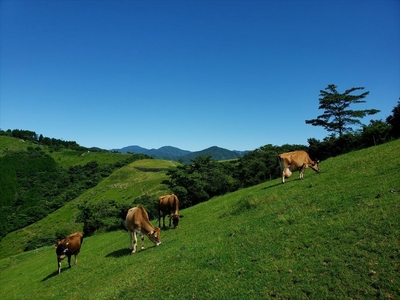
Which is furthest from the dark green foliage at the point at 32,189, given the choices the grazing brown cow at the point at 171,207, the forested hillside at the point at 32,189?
the grazing brown cow at the point at 171,207

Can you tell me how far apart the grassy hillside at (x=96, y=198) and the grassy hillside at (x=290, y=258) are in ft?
269

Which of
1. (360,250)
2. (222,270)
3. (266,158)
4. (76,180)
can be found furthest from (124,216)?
(76,180)

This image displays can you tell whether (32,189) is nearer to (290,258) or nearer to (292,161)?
(292,161)

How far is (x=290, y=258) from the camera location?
8.86 m

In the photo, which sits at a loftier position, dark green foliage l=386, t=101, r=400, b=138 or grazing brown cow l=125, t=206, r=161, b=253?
dark green foliage l=386, t=101, r=400, b=138

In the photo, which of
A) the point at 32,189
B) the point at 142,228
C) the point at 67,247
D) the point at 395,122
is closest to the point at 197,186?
the point at 395,122

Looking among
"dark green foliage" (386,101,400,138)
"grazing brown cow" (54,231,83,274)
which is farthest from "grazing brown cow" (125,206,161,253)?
"dark green foliage" (386,101,400,138)

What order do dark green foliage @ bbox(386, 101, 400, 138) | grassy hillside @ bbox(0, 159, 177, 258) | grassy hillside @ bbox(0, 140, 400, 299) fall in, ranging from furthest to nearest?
grassy hillside @ bbox(0, 159, 177, 258) < dark green foliage @ bbox(386, 101, 400, 138) < grassy hillside @ bbox(0, 140, 400, 299)

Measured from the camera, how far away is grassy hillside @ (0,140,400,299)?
24.2 ft

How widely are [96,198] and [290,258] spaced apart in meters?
136

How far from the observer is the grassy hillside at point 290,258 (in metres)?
7.37

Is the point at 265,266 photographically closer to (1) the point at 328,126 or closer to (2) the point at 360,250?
(2) the point at 360,250

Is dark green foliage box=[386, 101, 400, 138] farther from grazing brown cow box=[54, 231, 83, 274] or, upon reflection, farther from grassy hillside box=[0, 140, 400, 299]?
grazing brown cow box=[54, 231, 83, 274]

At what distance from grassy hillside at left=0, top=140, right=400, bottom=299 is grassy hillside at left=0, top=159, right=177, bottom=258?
82.1m
